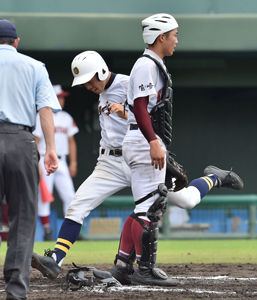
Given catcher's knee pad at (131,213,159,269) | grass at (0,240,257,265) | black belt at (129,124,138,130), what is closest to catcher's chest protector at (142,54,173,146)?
black belt at (129,124,138,130)

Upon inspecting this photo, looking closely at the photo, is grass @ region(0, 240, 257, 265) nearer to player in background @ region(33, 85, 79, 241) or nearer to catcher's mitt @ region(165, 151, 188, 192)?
player in background @ region(33, 85, 79, 241)

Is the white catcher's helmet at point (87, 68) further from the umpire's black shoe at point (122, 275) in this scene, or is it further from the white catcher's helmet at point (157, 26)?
the umpire's black shoe at point (122, 275)

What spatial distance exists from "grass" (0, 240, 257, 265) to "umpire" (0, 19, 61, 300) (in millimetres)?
2401

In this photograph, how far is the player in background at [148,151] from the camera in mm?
3932

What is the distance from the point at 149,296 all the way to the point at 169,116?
4.27ft

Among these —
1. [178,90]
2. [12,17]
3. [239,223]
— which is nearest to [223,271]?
[239,223]

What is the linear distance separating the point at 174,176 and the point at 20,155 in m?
1.46

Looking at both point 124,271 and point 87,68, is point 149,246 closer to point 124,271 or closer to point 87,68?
point 124,271

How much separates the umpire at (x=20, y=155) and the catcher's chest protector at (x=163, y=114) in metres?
0.99

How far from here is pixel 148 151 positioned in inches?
159

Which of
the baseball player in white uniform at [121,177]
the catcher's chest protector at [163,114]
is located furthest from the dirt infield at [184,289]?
the catcher's chest protector at [163,114]

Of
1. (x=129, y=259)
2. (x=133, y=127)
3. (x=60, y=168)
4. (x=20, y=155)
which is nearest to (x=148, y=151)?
(x=133, y=127)

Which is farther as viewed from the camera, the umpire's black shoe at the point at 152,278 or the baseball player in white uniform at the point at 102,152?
the baseball player in white uniform at the point at 102,152

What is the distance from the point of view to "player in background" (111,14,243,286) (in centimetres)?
393
